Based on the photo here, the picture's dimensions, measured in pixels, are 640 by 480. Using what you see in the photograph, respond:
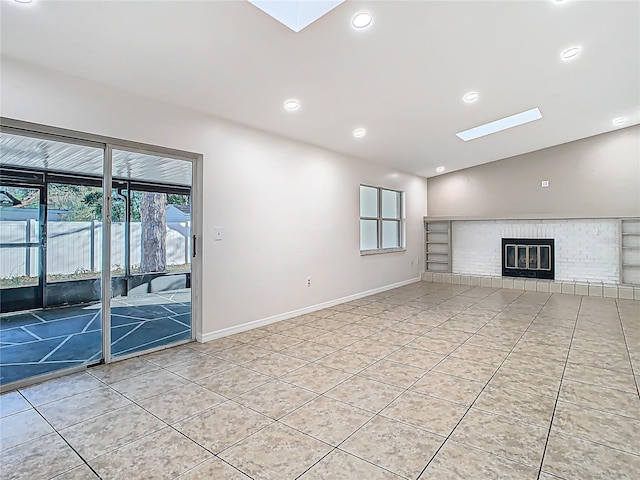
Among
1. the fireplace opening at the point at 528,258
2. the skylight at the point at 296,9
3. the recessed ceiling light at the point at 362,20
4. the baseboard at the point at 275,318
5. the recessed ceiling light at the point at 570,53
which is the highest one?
the recessed ceiling light at the point at 570,53

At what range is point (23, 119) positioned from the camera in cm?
263

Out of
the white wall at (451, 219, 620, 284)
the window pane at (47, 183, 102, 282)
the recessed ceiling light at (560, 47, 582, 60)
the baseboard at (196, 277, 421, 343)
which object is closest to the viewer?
Result: the window pane at (47, 183, 102, 282)

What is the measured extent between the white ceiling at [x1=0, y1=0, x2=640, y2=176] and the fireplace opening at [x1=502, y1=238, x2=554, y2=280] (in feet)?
10.3

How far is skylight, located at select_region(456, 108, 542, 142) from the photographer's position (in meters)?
5.05

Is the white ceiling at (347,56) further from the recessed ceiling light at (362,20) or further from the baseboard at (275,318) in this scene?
the baseboard at (275,318)

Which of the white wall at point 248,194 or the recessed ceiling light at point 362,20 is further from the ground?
the recessed ceiling light at point 362,20

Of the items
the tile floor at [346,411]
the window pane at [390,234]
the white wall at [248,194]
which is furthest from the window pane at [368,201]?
the tile floor at [346,411]

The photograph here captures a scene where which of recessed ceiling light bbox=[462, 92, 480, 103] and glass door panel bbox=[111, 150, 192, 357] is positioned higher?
recessed ceiling light bbox=[462, 92, 480, 103]

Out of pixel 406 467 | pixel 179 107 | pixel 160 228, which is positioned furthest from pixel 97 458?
pixel 179 107

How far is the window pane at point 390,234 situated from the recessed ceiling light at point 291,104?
3.76 meters

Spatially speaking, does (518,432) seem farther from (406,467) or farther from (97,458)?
(97,458)

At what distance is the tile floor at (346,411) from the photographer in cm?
181

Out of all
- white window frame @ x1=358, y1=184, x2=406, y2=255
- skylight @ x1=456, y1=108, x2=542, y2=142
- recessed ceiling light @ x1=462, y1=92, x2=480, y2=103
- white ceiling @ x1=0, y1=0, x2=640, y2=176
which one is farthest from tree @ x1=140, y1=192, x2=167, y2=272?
skylight @ x1=456, y1=108, x2=542, y2=142

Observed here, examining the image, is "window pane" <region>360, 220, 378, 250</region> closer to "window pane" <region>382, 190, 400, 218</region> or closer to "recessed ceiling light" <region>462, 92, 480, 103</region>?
"window pane" <region>382, 190, 400, 218</region>
